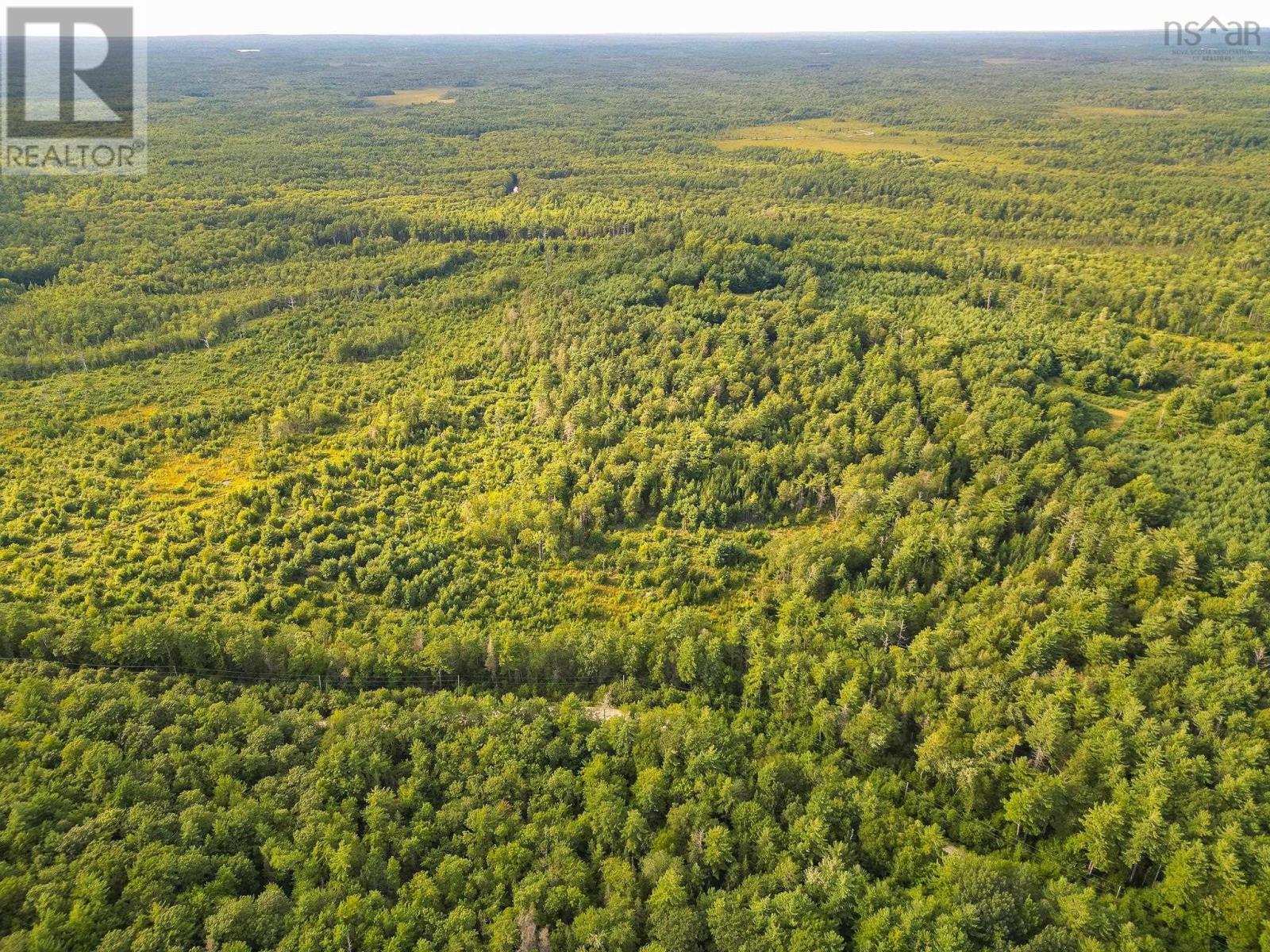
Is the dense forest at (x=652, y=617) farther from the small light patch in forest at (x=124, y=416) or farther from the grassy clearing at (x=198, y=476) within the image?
the small light patch in forest at (x=124, y=416)

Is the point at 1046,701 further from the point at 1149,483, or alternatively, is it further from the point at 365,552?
the point at 365,552

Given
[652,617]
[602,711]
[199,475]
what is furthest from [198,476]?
[602,711]

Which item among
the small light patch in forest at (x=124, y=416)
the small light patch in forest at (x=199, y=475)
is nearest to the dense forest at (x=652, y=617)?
the small light patch in forest at (x=199, y=475)

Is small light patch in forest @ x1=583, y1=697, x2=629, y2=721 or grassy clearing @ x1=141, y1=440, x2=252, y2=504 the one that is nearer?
small light patch in forest @ x1=583, y1=697, x2=629, y2=721

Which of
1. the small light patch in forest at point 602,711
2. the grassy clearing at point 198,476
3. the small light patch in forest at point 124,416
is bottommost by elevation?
the small light patch in forest at point 602,711

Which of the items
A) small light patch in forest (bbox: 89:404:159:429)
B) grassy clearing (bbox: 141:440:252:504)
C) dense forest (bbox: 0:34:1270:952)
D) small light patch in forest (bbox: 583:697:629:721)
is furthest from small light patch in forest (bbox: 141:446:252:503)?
small light patch in forest (bbox: 583:697:629:721)

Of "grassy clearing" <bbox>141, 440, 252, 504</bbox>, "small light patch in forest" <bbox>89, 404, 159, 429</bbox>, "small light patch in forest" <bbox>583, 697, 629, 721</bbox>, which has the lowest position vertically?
"small light patch in forest" <bbox>583, 697, 629, 721</bbox>

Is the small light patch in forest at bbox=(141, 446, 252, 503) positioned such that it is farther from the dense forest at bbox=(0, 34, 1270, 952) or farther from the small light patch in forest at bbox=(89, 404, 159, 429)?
the small light patch in forest at bbox=(89, 404, 159, 429)

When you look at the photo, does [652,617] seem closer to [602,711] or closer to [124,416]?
[602,711]

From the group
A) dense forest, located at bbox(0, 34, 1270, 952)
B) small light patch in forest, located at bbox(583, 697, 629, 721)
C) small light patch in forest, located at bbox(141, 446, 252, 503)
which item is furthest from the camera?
small light patch in forest, located at bbox(141, 446, 252, 503)
